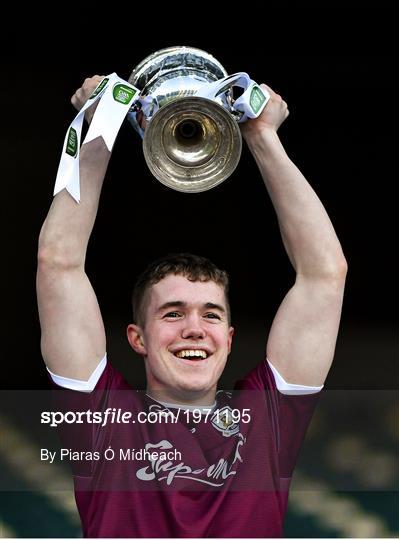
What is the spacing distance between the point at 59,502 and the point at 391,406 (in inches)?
63.6

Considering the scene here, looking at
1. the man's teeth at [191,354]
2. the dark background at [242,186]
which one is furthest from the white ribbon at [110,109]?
the dark background at [242,186]

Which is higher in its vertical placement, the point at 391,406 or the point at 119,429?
the point at 391,406

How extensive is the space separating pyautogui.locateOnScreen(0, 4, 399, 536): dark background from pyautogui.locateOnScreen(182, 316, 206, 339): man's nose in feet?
5.30

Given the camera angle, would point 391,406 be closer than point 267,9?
No

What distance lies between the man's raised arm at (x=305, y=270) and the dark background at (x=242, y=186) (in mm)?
1438

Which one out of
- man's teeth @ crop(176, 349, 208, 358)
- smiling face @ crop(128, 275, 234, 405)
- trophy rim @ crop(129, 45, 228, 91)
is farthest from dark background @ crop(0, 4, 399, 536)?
man's teeth @ crop(176, 349, 208, 358)

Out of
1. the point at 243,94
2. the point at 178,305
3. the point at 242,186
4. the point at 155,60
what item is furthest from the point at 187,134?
the point at 242,186

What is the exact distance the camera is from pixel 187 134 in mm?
2896

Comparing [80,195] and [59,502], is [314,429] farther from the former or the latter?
[80,195]

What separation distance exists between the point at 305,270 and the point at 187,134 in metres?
0.46

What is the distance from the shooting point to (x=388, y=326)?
5.17 meters

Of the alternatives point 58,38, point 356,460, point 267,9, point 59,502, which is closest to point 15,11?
point 58,38

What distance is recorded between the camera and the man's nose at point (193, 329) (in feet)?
9.66

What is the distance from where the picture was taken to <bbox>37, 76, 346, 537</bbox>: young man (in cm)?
275
